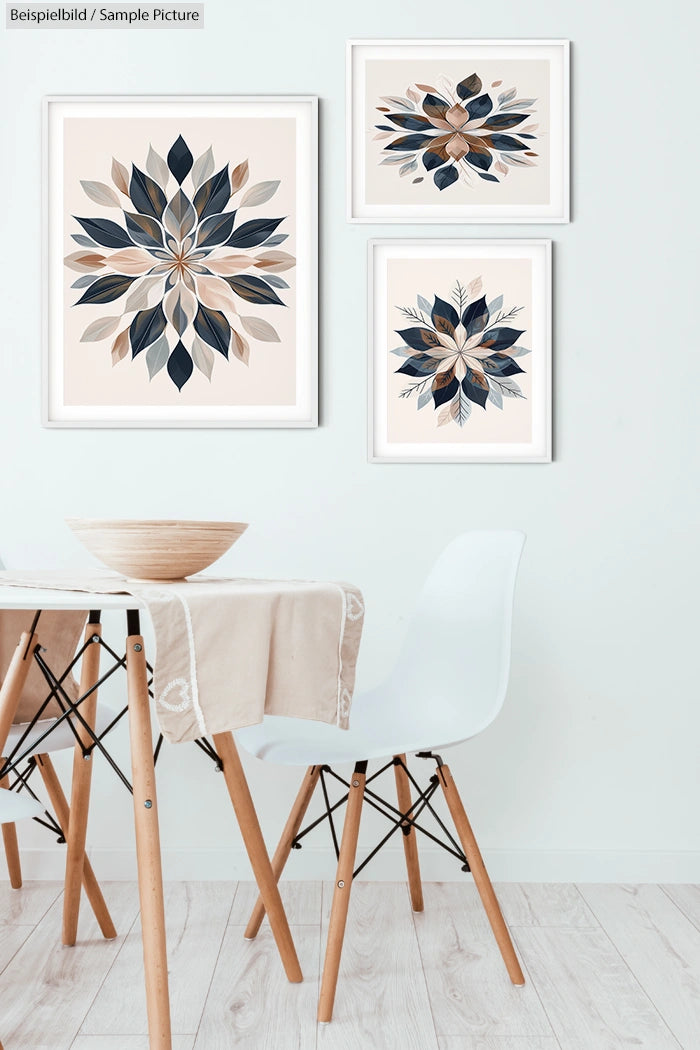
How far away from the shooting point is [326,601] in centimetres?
151

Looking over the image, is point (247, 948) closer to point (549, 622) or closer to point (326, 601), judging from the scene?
point (326, 601)

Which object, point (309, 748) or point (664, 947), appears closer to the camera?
point (309, 748)

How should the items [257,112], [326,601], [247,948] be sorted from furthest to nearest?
1. [257,112]
2. [247,948]
3. [326,601]

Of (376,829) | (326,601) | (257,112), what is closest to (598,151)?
(257,112)

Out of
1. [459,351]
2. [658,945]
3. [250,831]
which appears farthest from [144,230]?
[658,945]

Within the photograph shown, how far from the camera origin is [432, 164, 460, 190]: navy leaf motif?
7.51ft

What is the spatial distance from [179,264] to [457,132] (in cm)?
79

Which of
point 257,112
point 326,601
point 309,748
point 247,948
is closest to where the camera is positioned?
point 326,601

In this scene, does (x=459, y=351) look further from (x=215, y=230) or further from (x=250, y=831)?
(x=250, y=831)

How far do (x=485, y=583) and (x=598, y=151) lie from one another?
1213 millimetres

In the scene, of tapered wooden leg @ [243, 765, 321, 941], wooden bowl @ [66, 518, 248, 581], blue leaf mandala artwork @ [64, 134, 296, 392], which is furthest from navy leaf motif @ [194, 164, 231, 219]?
tapered wooden leg @ [243, 765, 321, 941]

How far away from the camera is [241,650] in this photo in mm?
1406

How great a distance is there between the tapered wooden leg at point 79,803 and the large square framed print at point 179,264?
2.40 feet

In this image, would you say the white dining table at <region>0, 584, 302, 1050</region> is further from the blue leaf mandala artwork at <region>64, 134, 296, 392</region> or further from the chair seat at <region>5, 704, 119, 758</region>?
the blue leaf mandala artwork at <region>64, 134, 296, 392</region>
